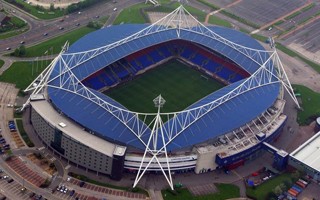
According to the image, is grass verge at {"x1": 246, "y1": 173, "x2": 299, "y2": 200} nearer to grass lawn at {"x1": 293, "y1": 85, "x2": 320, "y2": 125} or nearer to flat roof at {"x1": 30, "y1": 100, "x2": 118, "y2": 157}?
grass lawn at {"x1": 293, "y1": 85, "x2": 320, "y2": 125}

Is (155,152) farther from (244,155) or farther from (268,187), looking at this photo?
(268,187)

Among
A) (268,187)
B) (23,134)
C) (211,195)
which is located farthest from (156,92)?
(268,187)

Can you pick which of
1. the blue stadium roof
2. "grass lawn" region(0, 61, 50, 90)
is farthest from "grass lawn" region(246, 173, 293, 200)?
"grass lawn" region(0, 61, 50, 90)

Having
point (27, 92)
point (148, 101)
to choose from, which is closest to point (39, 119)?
point (27, 92)

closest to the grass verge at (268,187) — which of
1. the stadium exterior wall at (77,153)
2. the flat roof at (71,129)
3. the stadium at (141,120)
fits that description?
the stadium at (141,120)

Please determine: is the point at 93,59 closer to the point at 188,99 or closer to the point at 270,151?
the point at 188,99

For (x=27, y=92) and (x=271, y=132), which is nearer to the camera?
(x=271, y=132)
